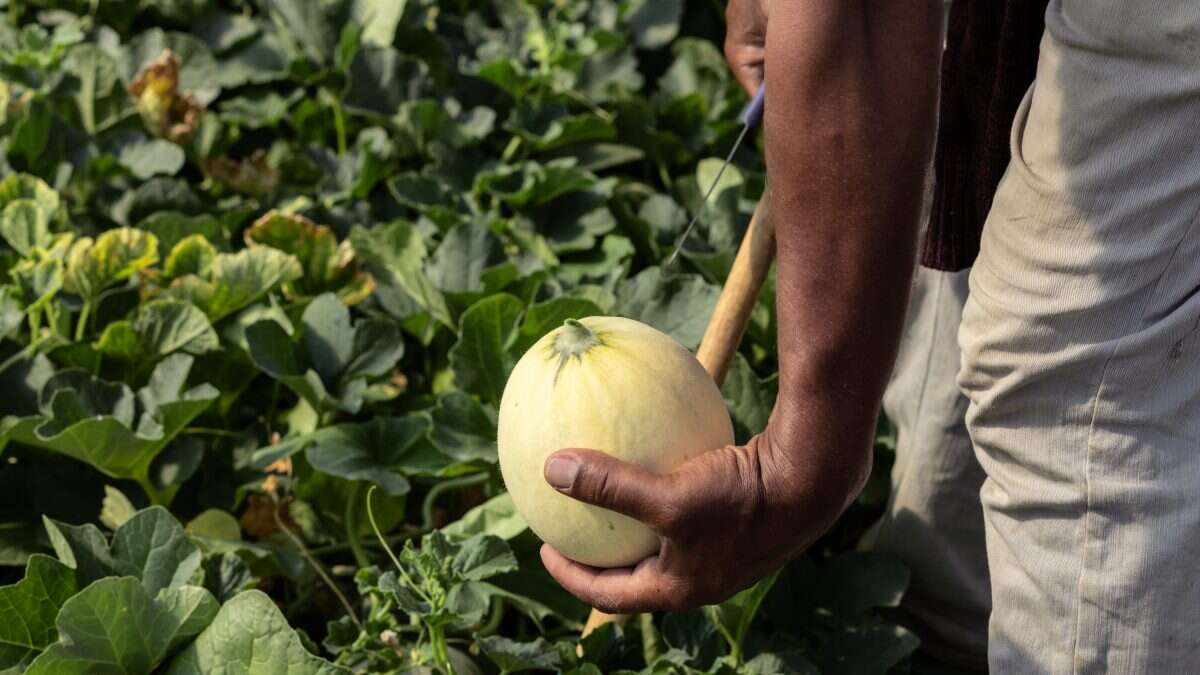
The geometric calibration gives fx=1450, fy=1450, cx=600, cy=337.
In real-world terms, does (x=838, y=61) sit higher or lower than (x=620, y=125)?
higher

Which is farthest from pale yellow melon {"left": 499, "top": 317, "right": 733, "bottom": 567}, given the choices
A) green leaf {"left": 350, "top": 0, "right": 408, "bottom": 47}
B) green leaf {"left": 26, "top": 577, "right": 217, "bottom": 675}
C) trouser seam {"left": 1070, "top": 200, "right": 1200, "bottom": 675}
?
green leaf {"left": 350, "top": 0, "right": 408, "bottom": 47}

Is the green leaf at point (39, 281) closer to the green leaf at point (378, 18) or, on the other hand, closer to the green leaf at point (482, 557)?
the green leaf at point (482, 557)

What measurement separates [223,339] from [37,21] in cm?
158

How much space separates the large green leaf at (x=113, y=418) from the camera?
6.66 feet

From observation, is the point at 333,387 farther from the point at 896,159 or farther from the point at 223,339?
the point at 896,159

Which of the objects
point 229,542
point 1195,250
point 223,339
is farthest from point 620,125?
point 1195,250

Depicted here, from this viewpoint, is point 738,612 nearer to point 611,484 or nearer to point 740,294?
point 740,294

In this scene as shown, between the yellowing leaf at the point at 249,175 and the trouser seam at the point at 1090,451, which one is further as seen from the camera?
the yellowing leaf at the point at 249,175

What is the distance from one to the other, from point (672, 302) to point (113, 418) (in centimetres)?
84

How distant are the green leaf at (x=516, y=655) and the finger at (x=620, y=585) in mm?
235

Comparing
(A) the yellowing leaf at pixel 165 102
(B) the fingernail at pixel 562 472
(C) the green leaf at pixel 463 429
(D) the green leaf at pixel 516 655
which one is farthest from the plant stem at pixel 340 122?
(B) the fingernail at pixel 562 472

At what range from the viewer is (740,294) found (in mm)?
1795

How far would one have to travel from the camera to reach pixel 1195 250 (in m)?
1.40

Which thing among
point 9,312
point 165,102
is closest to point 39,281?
point 9,312
